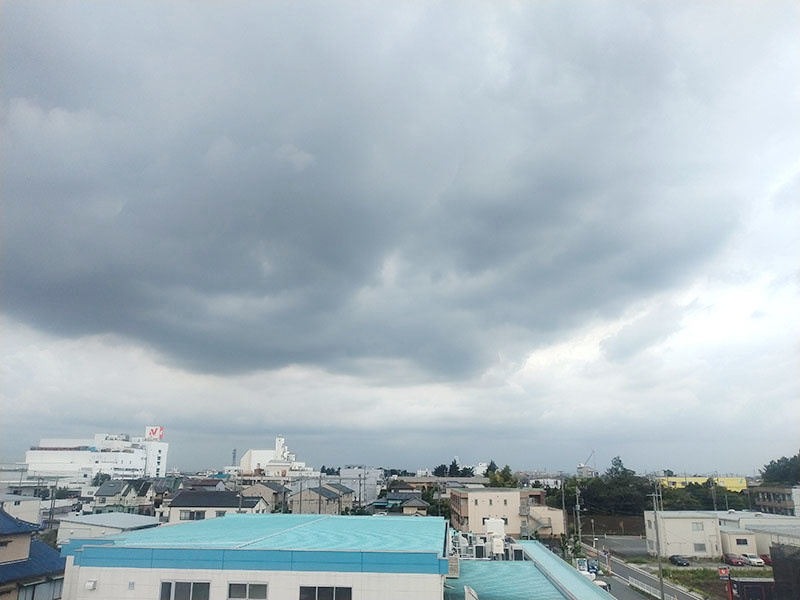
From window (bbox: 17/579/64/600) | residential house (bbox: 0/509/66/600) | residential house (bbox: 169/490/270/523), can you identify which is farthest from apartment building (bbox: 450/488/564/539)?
residential house (bbox: 0/509/66/600)

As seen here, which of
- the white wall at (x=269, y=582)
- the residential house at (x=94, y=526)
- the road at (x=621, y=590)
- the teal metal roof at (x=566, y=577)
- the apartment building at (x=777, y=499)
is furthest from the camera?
the apartment building at (x=777, y=499)

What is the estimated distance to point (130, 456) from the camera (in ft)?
417

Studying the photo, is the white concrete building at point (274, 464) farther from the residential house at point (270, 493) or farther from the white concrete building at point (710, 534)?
the white concrete building at point (710, 534)

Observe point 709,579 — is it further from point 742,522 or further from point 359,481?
point 359,481

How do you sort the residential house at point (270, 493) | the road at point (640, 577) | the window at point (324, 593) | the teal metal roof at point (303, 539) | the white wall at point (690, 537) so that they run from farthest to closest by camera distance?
the residential house at point (270, 493)
the white wall at point (690, 537)
the road at point (640, 577)
the teal metal roof at point (303, 539)
the window at point (324, 593)

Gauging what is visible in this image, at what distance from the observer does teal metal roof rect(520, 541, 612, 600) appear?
18036 millimetres

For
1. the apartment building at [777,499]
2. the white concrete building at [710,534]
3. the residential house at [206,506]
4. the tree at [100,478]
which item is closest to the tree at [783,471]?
the apartment building at [777,499]

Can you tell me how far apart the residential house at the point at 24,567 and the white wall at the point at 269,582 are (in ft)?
35.5

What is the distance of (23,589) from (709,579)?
3797cm

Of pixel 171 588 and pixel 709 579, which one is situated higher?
pixel 171 588

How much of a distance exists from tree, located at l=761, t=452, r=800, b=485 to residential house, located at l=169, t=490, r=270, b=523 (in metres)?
73.8

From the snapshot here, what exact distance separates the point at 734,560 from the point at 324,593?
3967cm

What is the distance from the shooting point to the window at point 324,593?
48.0ft

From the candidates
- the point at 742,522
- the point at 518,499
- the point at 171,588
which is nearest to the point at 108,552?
the point at 171,588
